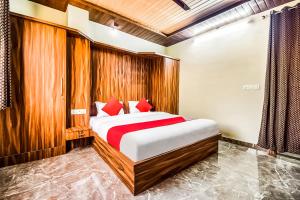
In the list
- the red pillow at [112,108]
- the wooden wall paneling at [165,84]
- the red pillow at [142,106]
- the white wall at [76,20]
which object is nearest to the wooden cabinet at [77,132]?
the red pillow at [112,108]

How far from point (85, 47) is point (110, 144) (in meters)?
2.05

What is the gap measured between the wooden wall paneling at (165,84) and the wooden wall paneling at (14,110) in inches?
125

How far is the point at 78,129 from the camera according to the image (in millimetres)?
2703

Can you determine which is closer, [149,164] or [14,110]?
[149,164]

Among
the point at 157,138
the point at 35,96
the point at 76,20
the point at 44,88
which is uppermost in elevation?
the point at 76,20

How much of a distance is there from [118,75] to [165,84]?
4.72 ft

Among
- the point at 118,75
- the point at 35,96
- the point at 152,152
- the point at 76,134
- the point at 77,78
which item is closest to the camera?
the point at 152,152

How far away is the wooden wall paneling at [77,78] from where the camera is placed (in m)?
2.75

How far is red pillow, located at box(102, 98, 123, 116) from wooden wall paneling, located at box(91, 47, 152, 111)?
336 millimetres

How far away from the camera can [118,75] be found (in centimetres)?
387

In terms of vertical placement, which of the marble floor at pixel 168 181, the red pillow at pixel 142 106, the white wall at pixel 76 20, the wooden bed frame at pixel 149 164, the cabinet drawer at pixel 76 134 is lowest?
the marble floor at pixel 168 181

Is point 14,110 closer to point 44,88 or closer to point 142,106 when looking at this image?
point 44,88

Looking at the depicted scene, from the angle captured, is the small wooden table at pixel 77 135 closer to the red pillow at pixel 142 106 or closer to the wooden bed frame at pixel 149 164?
the wooden bed frame at pixel 149 164

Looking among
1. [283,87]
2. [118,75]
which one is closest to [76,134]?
[118,75]
